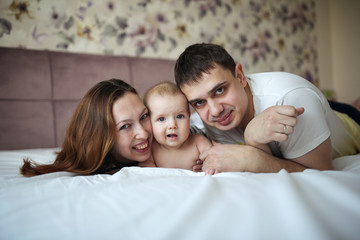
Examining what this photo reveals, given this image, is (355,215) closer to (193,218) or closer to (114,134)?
(193,218)

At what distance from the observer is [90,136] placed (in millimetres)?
1098

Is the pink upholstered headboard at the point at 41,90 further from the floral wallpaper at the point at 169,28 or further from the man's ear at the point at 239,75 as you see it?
the man's ear at the point at 239,75

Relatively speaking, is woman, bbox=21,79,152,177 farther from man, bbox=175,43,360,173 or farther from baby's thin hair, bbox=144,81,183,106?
man, bbox=175,43,360,173

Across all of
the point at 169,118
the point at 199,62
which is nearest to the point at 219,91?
the point at 199,62

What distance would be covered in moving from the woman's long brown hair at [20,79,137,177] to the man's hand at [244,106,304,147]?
63 centimetres

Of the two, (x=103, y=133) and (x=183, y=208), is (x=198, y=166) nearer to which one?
(x=103, y=133)

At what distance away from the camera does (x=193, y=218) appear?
490 mm

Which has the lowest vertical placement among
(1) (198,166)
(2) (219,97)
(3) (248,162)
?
(1) (198,166)

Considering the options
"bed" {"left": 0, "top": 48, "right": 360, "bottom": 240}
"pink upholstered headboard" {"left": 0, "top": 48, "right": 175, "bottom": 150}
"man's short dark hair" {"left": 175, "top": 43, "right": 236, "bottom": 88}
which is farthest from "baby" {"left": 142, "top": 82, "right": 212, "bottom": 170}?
"pink upholstered headboard" {"left": 0, "top": 48, "right": 175, "bottom": 150}

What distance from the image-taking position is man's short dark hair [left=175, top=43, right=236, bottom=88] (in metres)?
1.16

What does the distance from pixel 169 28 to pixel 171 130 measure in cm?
194

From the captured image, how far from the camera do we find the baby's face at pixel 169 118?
1.22 metres

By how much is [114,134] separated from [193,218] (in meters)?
0.70

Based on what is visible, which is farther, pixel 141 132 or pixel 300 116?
pixel 141 132
